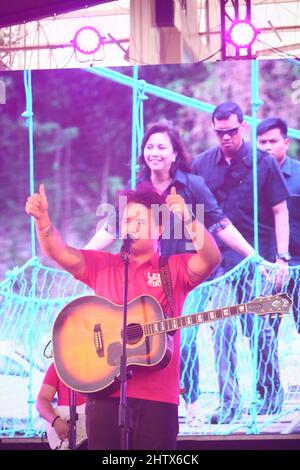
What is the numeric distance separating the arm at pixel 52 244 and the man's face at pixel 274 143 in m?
1.56

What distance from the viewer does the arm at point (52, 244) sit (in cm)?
465

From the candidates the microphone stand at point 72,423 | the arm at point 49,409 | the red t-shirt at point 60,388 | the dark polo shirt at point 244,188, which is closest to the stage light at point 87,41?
the dark polo shirt at point 244,188

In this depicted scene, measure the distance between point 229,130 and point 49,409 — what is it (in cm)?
226

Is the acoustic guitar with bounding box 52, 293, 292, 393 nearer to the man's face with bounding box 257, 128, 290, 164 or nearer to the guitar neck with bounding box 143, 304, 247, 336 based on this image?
the guitar neck with bounding box 143, 304, 247, 336

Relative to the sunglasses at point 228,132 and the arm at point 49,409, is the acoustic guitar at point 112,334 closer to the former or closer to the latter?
the arm at point 49,409

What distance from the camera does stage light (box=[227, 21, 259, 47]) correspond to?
5816 millimetres

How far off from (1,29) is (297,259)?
11.2ft

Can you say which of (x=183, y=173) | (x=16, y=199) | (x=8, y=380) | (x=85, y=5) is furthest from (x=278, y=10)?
(x=8, y=380)

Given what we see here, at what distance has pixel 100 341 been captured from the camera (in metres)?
4.48

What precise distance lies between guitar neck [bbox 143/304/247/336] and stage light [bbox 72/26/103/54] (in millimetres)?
2667

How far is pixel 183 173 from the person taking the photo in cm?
531

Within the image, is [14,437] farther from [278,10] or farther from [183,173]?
[278,10]

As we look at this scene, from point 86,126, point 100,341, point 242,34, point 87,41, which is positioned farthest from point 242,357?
point 87,41

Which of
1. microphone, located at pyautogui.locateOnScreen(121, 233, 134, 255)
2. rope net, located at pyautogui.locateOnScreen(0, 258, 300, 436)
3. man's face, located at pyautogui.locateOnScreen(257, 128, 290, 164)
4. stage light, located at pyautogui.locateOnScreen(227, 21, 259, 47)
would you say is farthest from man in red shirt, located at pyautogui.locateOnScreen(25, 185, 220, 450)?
stage light, located at pyautogui.locateOnScreen(227, 21, 259, 47)
